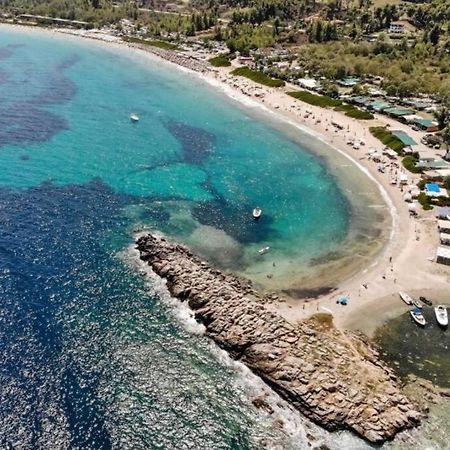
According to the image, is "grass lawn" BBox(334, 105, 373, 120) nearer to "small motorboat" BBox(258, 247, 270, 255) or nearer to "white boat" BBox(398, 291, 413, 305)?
"small motorboat" BBox(258, 247, 270, 255)

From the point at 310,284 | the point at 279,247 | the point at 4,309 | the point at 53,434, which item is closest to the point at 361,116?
the point at 279,247

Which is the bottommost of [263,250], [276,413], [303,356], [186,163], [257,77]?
[257,77]

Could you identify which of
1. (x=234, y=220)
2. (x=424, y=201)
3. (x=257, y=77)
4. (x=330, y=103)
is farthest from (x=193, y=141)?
(x=257, y=77)

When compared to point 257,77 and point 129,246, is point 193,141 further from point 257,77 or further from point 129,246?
point 257,77

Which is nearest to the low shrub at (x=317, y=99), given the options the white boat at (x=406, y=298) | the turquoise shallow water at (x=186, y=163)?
the turquoise shallow water at (x=186, y=163)

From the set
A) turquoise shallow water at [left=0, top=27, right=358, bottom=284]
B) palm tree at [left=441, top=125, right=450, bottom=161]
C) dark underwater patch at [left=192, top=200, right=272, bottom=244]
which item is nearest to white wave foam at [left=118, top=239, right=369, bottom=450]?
turquoise shallow water at [left=0, top=27, right=358, bottom=284]
